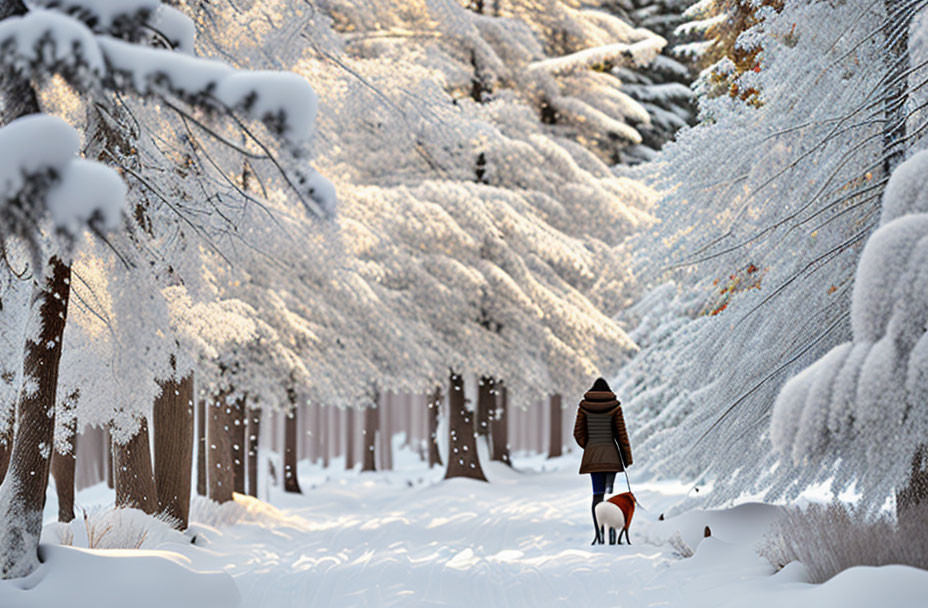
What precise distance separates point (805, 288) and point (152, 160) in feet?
21.2

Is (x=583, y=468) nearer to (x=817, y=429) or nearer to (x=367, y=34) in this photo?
(x=817, y=429)

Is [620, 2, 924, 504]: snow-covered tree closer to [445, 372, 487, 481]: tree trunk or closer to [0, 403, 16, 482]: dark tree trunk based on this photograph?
[0, 403, 16, 482]: dark tree trunk

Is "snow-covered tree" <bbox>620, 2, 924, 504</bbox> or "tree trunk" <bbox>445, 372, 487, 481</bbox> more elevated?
"snow-covered tree" <bbox>620, 2, 924, 504</bbox>

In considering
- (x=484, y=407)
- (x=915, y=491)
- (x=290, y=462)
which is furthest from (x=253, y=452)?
(x=915, y=491)

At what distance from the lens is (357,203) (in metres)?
19.2

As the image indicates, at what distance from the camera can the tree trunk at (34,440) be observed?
295 inches

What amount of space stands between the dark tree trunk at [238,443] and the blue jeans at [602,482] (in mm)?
8286

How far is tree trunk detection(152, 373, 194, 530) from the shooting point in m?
13.2

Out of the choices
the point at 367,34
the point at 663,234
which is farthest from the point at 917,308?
the point at 367,34

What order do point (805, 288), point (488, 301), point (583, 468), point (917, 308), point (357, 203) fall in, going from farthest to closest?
point (488, 301) < point (357, 203) < point (583, 468) < point (805, 288) < point (917, 308)

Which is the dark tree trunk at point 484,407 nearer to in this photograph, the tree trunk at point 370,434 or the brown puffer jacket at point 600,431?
the tree trunk at point 370,434

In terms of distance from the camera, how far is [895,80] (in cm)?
794

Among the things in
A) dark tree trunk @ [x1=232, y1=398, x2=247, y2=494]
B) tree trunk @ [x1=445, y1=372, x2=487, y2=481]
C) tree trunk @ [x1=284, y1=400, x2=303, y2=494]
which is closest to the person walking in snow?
dark tree trunk @ [x1=232, y1=398, x2=247, y2=494]

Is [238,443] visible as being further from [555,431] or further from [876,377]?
[555,431]
